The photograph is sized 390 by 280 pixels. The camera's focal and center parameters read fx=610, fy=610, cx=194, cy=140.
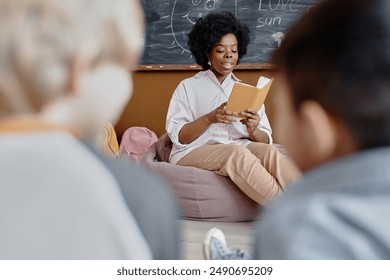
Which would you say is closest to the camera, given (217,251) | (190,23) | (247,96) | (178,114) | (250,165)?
(217,251)

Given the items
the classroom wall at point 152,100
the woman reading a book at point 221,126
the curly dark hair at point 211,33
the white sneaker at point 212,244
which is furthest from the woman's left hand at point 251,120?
the white sneaker at point 212,244

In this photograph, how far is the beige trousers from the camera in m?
2.21

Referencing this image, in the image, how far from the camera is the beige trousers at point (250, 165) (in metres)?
2.21

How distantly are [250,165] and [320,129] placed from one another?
172 cm

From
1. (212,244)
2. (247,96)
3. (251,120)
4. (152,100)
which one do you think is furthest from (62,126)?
(152,100)

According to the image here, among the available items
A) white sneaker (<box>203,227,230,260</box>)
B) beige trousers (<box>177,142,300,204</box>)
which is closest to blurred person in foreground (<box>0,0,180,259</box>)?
white sneaker (<box>203,227,230,260</box>)

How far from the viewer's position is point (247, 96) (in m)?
2.07

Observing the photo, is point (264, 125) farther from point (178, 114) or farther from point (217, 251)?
point (217, 251)

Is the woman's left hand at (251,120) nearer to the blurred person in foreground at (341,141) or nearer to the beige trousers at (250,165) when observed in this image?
the beige trousers at (250,165)

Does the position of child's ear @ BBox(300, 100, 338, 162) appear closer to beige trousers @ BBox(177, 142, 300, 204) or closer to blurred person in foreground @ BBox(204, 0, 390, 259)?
blurred person in foreground @ BBox(204, 0, 390, 259)

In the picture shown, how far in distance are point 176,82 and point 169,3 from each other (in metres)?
0.43

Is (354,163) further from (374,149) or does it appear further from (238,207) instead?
(238,207)

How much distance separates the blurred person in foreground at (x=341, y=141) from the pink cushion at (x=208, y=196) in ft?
5.71

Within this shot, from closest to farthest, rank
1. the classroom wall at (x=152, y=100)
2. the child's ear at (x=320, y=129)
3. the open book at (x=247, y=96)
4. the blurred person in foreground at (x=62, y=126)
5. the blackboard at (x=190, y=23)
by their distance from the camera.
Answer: the blurred person in foreground at (x=62, y=126) < the child's ear at (x=320, y=129) < the open book at (x=247, y=96) < the blackboard at (x=190, y=23) < the classroom wall at (x=152, y=100)
